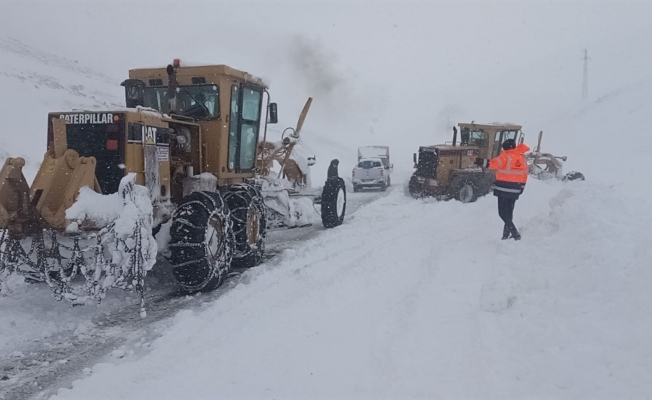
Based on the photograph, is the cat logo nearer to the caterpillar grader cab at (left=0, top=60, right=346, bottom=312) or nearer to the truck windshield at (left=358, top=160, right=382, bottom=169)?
the caterpillar grader cab at (left=0, top=60, right=346, bottom=312)

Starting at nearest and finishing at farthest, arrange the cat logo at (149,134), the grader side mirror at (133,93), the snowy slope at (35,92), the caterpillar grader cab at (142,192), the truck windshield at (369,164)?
the caterpillar grader cab at (142,192) < the cat logo at (149,134) < the grader side mirror at (133,93) < the snowy slope at (35,92) < the truck windshield at (369,164)

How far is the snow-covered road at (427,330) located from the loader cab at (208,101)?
1.87m

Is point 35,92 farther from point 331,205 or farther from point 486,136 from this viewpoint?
point 486,136

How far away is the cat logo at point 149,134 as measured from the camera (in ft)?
18.2

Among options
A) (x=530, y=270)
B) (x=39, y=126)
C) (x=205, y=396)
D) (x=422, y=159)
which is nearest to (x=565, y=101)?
(x=422, y=159)

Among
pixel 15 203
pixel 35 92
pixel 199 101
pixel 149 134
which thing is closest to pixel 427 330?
pixel 149 134

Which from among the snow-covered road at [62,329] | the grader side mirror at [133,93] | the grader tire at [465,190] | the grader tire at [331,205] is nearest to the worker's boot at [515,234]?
the grader tire at [331,205]

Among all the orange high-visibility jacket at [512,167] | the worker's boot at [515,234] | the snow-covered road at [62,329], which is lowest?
the snow-covered road at [62,329]

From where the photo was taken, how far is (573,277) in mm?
5016

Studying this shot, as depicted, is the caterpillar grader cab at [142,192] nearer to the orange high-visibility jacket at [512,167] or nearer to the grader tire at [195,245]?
the grader tire at [195,245]

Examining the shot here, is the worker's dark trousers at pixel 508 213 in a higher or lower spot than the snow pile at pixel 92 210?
lower

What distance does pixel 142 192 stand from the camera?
5109mm

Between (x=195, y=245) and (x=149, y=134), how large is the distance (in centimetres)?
136

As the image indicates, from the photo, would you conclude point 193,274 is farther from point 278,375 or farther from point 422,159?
point 422,159
